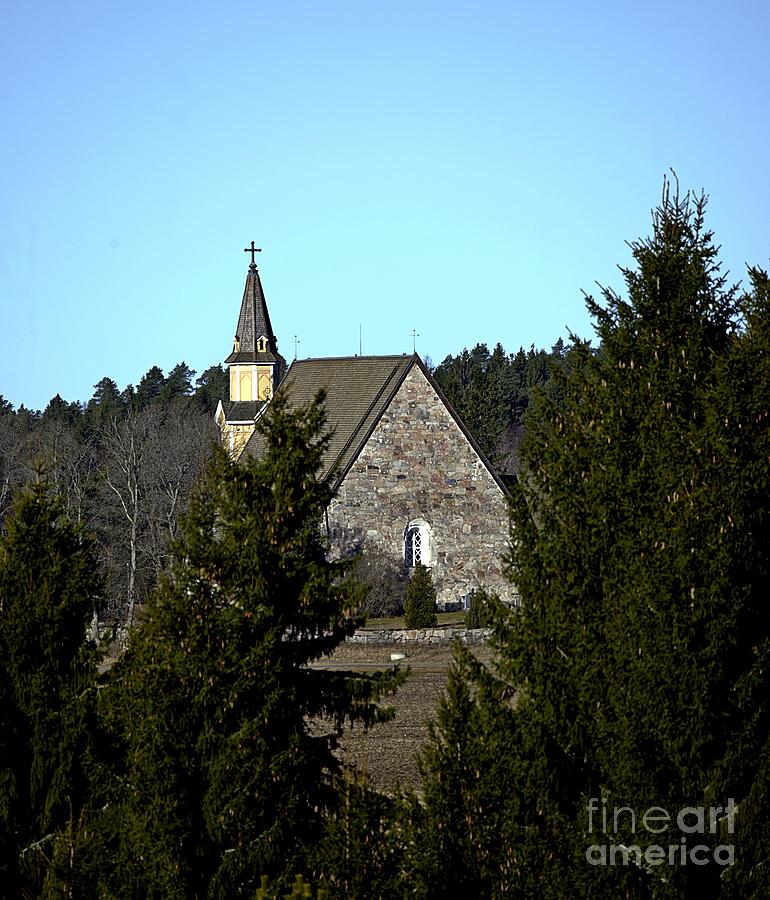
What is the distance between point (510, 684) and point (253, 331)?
4336 centimetres

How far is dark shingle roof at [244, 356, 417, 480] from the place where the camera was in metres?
40.8

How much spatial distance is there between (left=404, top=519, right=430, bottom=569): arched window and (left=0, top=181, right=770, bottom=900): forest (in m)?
28.7

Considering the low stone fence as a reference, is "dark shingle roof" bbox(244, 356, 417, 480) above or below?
above

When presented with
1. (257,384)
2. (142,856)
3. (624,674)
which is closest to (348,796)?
(142,856)

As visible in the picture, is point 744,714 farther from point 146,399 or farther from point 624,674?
point 146,399

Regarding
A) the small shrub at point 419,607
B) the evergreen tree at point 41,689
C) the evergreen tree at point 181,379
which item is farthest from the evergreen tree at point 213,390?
the evergreen tree at point 41,689

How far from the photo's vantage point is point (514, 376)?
417ft

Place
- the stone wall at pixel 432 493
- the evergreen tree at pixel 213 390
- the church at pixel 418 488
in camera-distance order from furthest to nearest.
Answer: the evergreen tree at pixel 213 390, the stone wall at pixel 432 493, the church at pixel 418 488

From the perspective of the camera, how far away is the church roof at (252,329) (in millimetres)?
53531

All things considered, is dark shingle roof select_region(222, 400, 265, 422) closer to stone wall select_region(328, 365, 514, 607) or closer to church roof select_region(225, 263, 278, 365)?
church roof select_region(225, 263, 278, 365)

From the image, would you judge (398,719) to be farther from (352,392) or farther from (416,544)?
(352,392)

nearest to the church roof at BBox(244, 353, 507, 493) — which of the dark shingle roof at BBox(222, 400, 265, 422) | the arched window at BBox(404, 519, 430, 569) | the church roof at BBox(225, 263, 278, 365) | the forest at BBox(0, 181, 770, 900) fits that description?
the arched window at BBox(404, 519, 430, 569)

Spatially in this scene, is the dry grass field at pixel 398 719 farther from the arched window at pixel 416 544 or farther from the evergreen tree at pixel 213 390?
the evergreen tree at pixel 213 390

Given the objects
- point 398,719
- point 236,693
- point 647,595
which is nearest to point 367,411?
point 398,719
